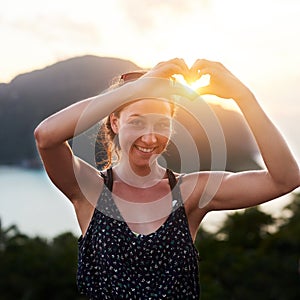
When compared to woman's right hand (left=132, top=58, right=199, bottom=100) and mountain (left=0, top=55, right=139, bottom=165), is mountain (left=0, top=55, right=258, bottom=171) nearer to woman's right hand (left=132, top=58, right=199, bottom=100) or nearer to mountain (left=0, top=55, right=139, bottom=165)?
mountain (left=0, top=55, right=139, bottom=165)

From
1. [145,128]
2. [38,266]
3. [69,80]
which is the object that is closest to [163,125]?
[145,128]

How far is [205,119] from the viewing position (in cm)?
230

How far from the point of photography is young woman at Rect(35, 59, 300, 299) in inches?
89.4

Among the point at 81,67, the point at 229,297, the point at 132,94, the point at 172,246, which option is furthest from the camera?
the point at 229,297

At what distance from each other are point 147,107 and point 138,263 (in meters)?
0.49

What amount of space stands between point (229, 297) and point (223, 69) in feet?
42.0

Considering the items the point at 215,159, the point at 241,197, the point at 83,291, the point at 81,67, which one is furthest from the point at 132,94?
the point at 81,67

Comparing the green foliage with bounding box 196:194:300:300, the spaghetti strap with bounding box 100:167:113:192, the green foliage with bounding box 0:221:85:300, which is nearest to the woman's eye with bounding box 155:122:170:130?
the spaghetti strap with bounding box 100:167:113:192

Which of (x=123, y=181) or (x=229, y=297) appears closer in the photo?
(x=123, y=181)

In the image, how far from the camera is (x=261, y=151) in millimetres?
2336

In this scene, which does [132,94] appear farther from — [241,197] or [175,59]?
[241,197]

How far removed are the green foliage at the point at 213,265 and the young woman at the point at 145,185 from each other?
12.0 meters

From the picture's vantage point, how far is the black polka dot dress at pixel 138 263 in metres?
2.44

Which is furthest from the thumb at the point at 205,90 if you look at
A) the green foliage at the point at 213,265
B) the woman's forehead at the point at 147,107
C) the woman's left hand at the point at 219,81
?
the green foliage at the point at 213,265
